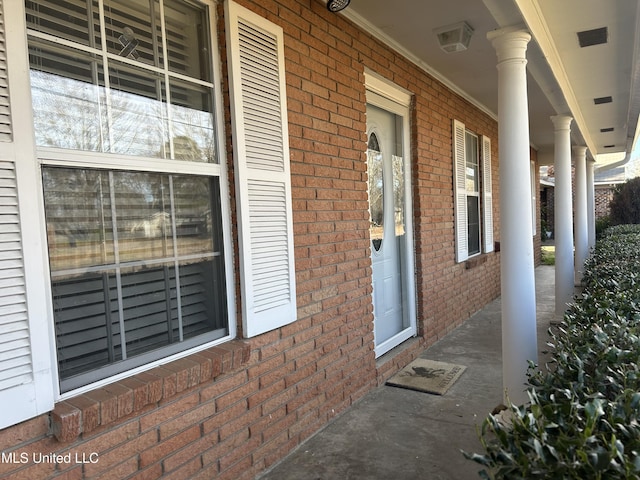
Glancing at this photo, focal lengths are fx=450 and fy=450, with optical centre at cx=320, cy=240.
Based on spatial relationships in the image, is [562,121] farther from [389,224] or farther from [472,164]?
[389,224]

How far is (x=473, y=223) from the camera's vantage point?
21.6ft

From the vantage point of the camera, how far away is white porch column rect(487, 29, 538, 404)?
3092mm

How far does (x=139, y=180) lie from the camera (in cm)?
207

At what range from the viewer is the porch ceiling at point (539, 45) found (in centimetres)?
328

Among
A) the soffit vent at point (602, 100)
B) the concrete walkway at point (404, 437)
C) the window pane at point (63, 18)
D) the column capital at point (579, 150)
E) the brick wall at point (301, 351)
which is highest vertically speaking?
the soffit vent at point (602, 100)

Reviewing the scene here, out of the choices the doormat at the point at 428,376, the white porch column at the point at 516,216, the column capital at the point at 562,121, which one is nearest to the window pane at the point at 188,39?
the white porch column at the point at 516,216

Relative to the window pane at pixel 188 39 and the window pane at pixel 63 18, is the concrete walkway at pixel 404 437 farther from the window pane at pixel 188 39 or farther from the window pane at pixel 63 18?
the window pane at pixel 63 18

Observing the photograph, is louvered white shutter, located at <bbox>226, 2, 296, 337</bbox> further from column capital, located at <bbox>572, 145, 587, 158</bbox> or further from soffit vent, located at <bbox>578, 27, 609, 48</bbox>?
column capital, located at <bbox>572, 145, 587, 158</bbox>

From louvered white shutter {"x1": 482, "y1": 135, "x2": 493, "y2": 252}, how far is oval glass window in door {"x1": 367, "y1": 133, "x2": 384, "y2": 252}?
313 cm

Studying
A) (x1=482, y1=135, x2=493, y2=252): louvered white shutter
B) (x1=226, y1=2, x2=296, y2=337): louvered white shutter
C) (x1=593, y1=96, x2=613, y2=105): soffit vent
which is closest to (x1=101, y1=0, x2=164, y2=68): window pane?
(x1=226, y1=2, x2=296, y2=337): louvered white shutter

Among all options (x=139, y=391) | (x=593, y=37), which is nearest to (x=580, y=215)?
(x=593, y=37)

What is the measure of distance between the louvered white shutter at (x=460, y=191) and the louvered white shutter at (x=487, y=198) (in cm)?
105

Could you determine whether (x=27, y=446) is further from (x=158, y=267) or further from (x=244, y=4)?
(x=244, y=4)

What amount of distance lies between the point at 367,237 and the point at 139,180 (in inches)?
82.3
